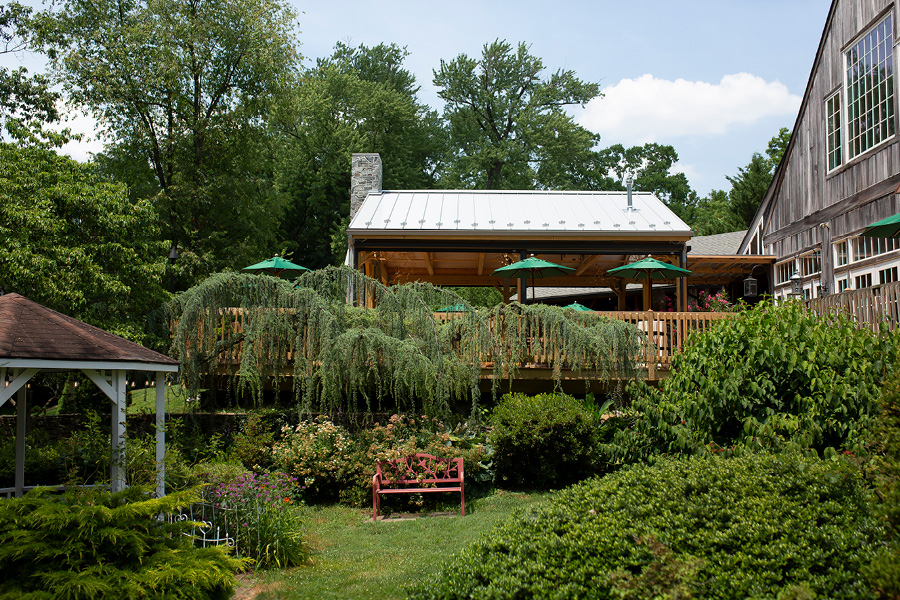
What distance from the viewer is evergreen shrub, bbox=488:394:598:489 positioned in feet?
29.0

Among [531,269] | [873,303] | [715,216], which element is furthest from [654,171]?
[873,303]

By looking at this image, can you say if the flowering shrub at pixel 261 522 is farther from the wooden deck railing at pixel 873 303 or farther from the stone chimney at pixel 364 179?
the stone chimney at pixel 364 179

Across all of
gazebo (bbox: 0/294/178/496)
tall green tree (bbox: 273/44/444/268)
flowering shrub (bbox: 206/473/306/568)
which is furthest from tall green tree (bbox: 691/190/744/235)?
gazebo (bbox: 0/294/178/496)

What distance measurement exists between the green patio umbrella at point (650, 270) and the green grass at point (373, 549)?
→ 6.00m

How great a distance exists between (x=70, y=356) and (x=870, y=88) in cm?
1337

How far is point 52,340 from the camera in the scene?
615 centimetres

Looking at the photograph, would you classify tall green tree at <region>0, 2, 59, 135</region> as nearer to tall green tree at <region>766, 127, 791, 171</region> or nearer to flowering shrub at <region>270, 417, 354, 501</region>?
flowering shrub at <region>270, 417, 354, 501</region>

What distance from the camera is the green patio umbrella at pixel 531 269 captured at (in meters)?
13.2

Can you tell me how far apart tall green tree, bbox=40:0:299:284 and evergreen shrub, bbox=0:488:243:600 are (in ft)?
47.9

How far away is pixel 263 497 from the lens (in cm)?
676

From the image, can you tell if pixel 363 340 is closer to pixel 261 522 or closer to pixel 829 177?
pixel 261 522

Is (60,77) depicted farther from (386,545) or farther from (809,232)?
(809,232)

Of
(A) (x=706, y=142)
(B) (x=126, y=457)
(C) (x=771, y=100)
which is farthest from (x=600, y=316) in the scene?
(C) (x=771, y=100)

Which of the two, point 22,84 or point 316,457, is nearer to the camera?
point 316,457
